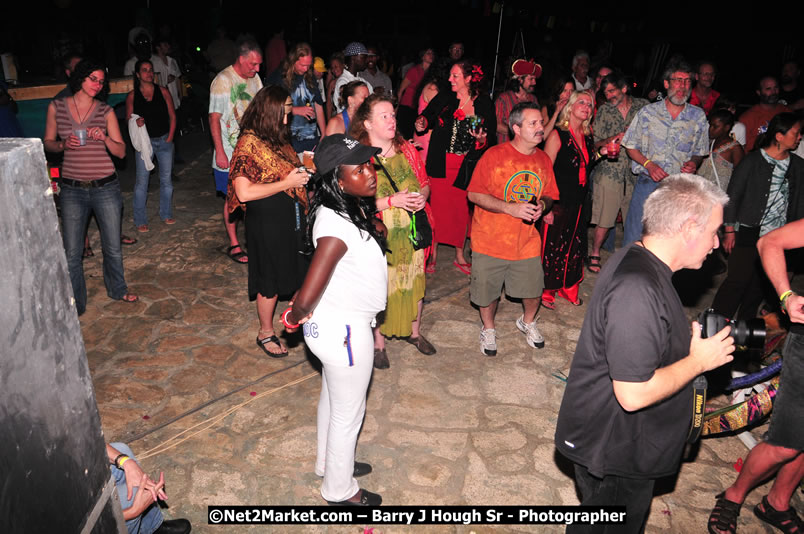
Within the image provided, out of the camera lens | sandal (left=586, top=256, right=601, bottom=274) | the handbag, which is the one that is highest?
the camera lens

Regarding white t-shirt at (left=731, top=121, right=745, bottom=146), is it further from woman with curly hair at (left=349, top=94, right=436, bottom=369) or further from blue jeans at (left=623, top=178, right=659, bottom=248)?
woman with curly hair at (left=349, top=94, right=436, bottom=369)

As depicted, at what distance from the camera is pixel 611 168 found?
22.4ft

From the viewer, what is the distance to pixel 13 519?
137 centimetres

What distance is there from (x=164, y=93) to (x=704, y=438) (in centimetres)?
679

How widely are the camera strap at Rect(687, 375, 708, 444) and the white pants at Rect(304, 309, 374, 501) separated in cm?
157

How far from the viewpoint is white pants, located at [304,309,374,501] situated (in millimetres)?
3027

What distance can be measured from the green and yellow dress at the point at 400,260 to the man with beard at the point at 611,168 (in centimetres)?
309

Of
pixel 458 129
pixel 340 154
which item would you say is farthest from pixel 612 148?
pixel 340 154

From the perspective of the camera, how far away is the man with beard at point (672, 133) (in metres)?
5.67

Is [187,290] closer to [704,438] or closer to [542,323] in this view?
[542,323]

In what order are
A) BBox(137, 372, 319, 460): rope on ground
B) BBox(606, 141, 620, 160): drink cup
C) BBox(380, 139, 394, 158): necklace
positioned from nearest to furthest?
BBox(137, 372, 319, 460): rope on ground < BBox(380, 139, 394, 158): necklace < BBox(606, 141, 620, 160): drink cup

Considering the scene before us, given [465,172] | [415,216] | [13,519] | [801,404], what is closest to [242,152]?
[415,216]

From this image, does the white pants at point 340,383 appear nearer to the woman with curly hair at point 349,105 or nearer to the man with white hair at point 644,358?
the man with white hair at point 644,358

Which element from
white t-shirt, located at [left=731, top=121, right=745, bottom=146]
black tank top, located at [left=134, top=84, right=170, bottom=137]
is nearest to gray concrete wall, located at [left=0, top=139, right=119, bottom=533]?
black tank top, located at [left=134, top=84, right=170, bottom=137]
